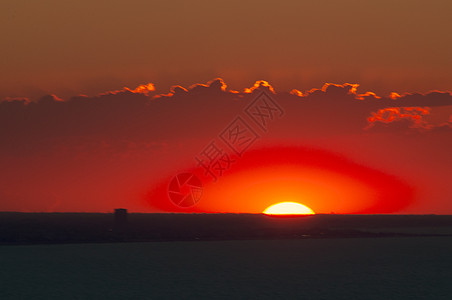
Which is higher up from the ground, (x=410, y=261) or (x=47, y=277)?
(x=410, y=261)

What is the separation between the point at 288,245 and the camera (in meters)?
65.2

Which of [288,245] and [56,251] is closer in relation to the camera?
[56,251]

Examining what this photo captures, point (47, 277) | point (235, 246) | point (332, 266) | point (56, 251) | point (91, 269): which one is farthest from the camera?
point (235, 246)

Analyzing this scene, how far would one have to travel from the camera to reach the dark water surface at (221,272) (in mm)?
29672

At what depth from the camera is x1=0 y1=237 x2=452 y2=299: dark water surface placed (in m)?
29.7

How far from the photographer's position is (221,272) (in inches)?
1547

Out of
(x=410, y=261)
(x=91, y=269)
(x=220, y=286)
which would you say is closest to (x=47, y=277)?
(x=91, y=269)

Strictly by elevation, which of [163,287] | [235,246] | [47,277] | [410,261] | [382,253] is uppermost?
[235,246]

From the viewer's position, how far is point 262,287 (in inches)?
1254

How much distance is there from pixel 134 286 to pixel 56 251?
2300 centimetres

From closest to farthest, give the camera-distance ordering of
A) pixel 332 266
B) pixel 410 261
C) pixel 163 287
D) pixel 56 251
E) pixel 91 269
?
pixel 163 287 < pixel 91 269 < pixel 332 266 < pixel 410 261 < pixel 56 251

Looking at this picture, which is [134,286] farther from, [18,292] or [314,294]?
[314,294]

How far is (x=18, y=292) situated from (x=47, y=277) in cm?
609

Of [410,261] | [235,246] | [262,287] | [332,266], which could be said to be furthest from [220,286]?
[235,246]
